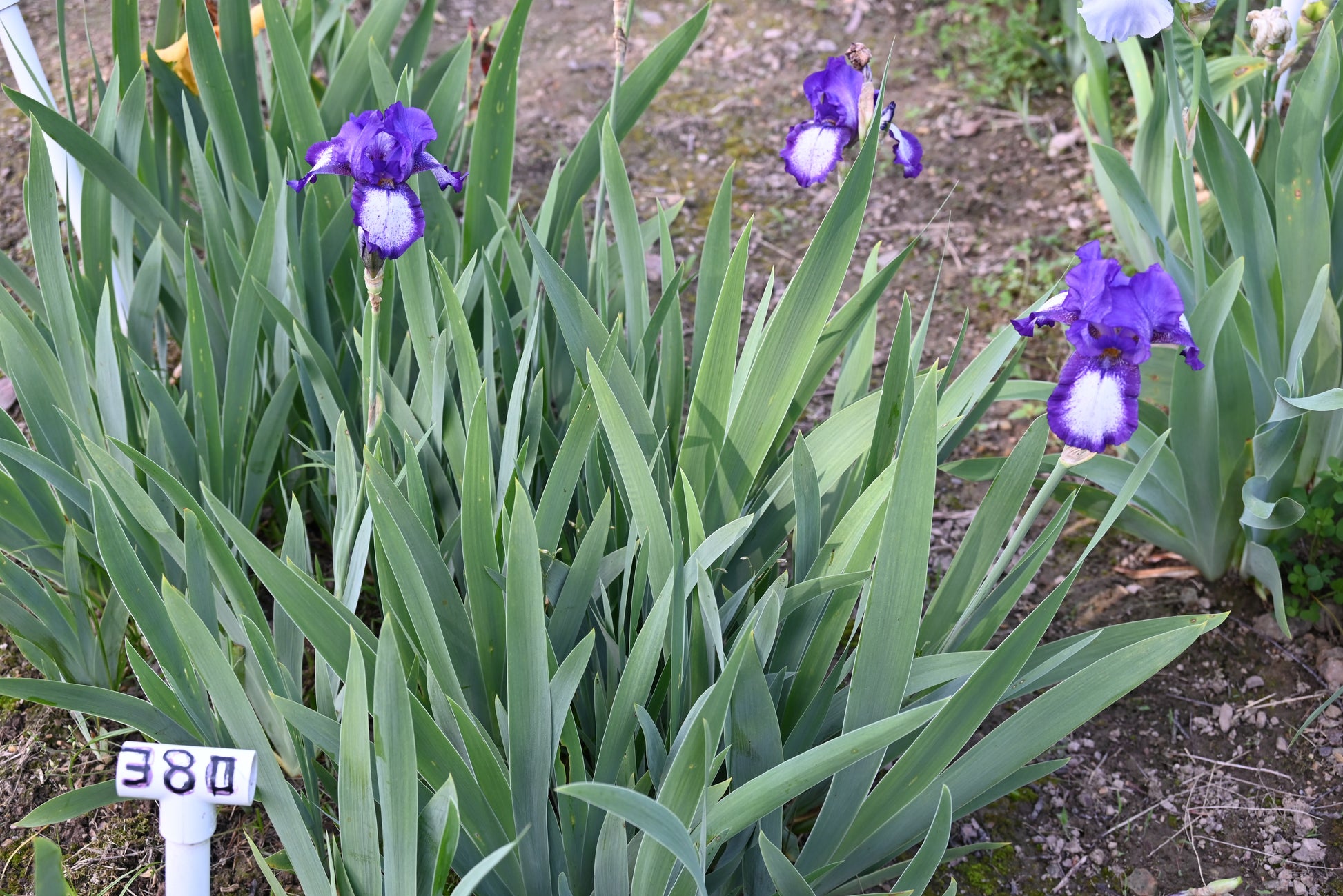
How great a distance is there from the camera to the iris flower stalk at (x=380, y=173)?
3.81 feet

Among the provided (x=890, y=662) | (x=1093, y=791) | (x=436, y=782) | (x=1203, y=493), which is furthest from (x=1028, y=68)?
(x=436, y=782)

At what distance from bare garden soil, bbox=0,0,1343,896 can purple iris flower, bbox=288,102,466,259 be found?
0.86 metres

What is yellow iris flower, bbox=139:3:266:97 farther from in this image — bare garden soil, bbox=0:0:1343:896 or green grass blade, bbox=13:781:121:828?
green grass blade, bbox=13:781:121:828

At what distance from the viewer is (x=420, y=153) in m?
1.21

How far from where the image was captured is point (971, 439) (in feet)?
7.30

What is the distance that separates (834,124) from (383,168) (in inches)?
25.5

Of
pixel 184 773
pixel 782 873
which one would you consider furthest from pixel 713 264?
pixel 184 773

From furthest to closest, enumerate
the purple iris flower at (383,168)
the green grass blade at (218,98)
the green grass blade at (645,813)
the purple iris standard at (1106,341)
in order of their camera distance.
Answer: the green grass blade at (218,98) < the purple iris flower at (383,168) < the purple iris standard at (1106,341) < the green grass blade at (645,813)

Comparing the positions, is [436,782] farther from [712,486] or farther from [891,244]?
[891,244]

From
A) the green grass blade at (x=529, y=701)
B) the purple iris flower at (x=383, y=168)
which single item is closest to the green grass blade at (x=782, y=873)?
the green grass blade at (x=529, y=701)

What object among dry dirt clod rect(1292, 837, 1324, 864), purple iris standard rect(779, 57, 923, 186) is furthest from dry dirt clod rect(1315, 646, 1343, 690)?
purple iris standard rect(779, 57, 923, 186)

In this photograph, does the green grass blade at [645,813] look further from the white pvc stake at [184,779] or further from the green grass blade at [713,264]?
the green grass blade at [713,264]

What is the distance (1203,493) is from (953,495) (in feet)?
1.66

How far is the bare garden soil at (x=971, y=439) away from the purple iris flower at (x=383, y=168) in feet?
2.83
